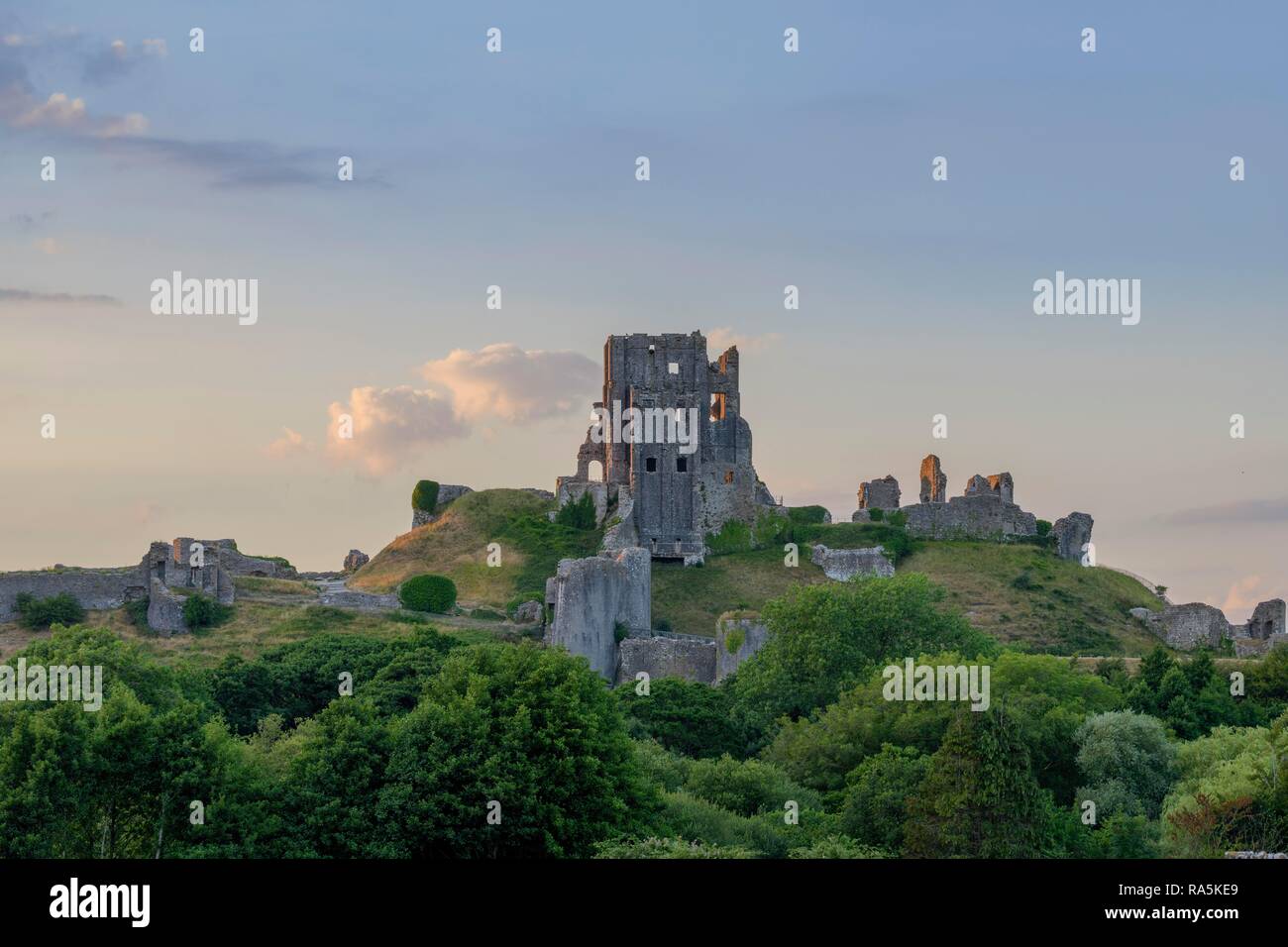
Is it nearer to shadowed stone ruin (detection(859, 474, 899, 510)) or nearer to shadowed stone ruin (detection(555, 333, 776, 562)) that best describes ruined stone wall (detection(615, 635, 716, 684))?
shadowed stone ruin (detection(555, 333, 776, 562))

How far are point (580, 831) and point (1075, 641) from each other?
150 ft

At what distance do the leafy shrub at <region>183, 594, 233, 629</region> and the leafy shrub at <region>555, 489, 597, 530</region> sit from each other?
837 inches

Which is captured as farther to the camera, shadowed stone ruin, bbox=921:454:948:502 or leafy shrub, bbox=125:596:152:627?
shadowed stone ruin, bbox=921:454:948:502

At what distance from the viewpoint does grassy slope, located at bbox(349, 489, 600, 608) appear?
90.5m

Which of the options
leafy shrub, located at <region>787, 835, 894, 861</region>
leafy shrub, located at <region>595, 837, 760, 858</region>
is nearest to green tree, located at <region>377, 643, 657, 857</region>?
leafy shrub, located at <region>595, 837, 760, 858</region>

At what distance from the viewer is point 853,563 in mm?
92500

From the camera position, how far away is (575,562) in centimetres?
7712

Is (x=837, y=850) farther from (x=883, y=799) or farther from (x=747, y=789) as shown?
(x=747, y=789)

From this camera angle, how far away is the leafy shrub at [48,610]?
3061 inches

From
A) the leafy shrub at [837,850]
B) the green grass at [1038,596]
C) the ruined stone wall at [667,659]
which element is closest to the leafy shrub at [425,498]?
the green grass at [1038,596]

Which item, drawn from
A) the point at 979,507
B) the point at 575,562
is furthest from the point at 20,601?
the point at 979,507

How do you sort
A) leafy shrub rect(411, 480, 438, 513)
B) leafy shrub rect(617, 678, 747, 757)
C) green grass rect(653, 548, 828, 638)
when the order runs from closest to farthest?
leafy shrub rect(617, 678, 747, 757), green grass rect(653, 548, 828, 638), leafy shrub rect(411, 480, 438, 513)

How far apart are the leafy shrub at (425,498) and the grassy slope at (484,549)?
1177mm
